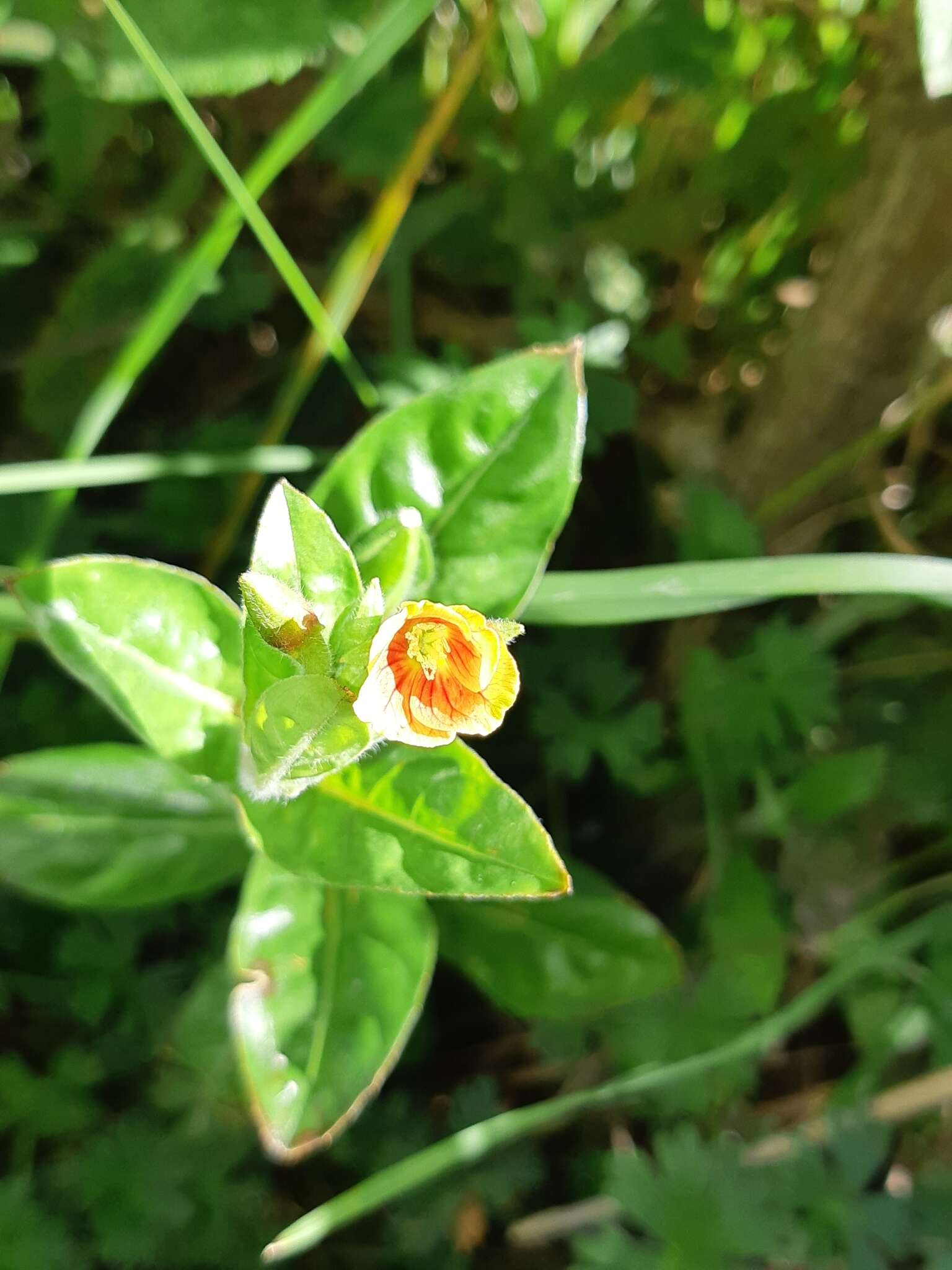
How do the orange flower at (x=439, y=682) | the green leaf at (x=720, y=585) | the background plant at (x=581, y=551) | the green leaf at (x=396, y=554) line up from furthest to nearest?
the background plant at (x=581, y=551) → the green leaf at (x=720, y=585) → the green leaf at (x=396, y=554) → the orange flower at (x=439, y=682)

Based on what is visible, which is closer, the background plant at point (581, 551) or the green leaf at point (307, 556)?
the green leaf at point (307, 556)

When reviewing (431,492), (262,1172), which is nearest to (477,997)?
(262,1172)

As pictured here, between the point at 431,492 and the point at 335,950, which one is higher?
the point at 431,492

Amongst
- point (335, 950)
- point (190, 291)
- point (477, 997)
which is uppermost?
point (190, 291)

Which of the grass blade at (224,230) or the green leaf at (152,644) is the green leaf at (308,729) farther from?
the grass blade at (224,230)

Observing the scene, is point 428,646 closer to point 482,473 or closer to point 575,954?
point 482,473

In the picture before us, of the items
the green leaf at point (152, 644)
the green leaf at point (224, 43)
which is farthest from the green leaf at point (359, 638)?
the green leaf at point (224, 43)

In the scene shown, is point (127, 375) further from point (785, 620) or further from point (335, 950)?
point (785, 620)
